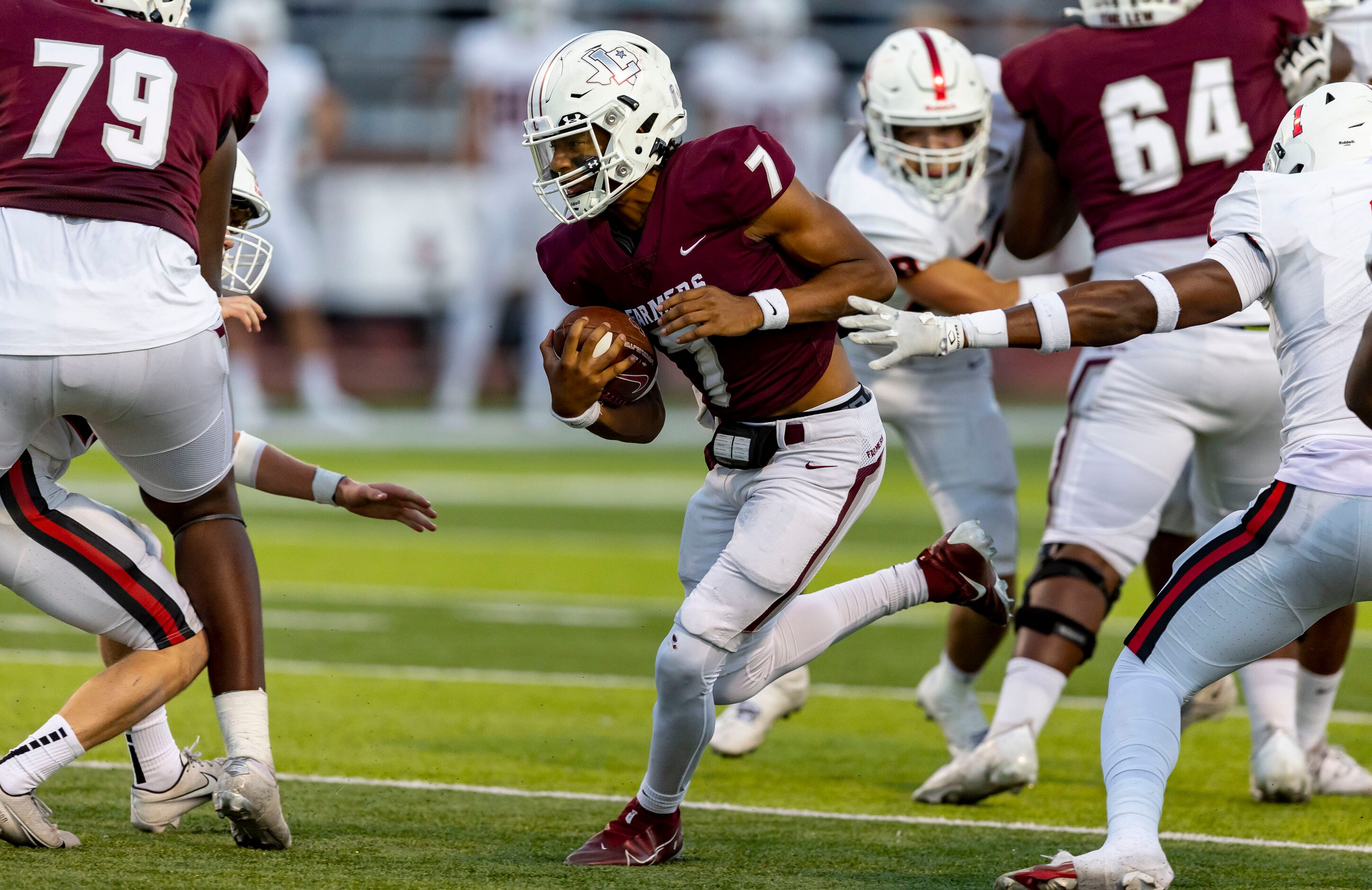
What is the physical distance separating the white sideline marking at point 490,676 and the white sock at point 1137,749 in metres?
2.49

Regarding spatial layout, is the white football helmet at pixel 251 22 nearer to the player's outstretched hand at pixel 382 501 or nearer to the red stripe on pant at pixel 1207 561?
the player's outstretched hand at pixel 382 501

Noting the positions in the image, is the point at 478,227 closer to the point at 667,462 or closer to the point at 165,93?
the point at 667,462

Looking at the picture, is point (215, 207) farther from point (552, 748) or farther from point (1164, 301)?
point (552, 748)

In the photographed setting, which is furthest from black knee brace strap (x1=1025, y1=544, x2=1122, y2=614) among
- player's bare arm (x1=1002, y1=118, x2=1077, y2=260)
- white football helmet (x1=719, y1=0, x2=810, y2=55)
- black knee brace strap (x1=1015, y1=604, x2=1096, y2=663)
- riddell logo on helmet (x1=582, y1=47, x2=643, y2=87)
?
white football helmet (x1=719, y1=0, x2=810, y2=55)

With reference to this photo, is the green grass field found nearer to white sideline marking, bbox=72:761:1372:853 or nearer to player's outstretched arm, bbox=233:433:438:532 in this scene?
white sideline marking, bbox=72:761:1372:853

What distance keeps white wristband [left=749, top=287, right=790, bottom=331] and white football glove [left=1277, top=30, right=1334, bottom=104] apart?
5.85 ft

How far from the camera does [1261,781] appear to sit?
14.1 ft

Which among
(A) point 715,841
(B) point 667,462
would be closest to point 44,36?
(A) point 715,841

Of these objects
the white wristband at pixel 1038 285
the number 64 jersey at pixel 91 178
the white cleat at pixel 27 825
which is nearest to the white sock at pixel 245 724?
the white cleat at pixel 27 825

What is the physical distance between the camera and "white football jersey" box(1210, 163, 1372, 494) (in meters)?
3.12

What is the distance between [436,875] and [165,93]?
4.97 ft

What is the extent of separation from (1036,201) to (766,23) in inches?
378

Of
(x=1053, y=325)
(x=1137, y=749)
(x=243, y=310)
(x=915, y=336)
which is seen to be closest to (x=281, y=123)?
(x=243, y=310)

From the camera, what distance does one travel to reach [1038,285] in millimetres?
4559
